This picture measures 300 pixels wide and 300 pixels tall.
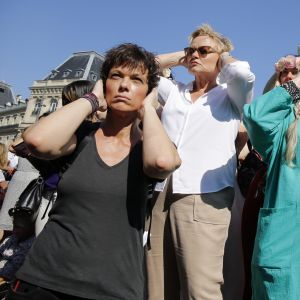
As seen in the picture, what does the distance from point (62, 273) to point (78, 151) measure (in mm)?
571

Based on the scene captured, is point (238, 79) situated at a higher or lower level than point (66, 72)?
lower

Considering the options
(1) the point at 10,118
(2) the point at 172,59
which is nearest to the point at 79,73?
(1) the point at 10,118

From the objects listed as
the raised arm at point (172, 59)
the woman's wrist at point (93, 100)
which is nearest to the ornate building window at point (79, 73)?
the raised arm at point (172, 59)

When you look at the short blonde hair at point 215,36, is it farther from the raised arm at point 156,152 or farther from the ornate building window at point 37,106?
the ornate building window at point 37,106

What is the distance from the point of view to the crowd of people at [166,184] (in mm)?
1597

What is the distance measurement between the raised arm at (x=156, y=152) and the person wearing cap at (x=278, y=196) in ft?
2.26

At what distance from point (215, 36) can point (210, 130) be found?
2.83ft

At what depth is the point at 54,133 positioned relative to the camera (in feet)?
5.41

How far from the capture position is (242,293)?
9.60 feet

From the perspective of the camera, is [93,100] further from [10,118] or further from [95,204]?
[10,118]

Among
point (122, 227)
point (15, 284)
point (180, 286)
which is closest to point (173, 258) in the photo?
point (180, 286)

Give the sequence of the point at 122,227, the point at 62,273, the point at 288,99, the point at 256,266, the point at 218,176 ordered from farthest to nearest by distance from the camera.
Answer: the point at 218,176 → the point at 288,99 → the point at 256,266 → the point at 122,227 → the point at 62,273

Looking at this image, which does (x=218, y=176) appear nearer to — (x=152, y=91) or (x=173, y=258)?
(x=173, y=258)

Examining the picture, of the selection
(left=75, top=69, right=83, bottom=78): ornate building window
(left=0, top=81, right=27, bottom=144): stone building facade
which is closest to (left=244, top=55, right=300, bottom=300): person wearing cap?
(left=75, top=69, right=83, bottom=78): ornate building window
